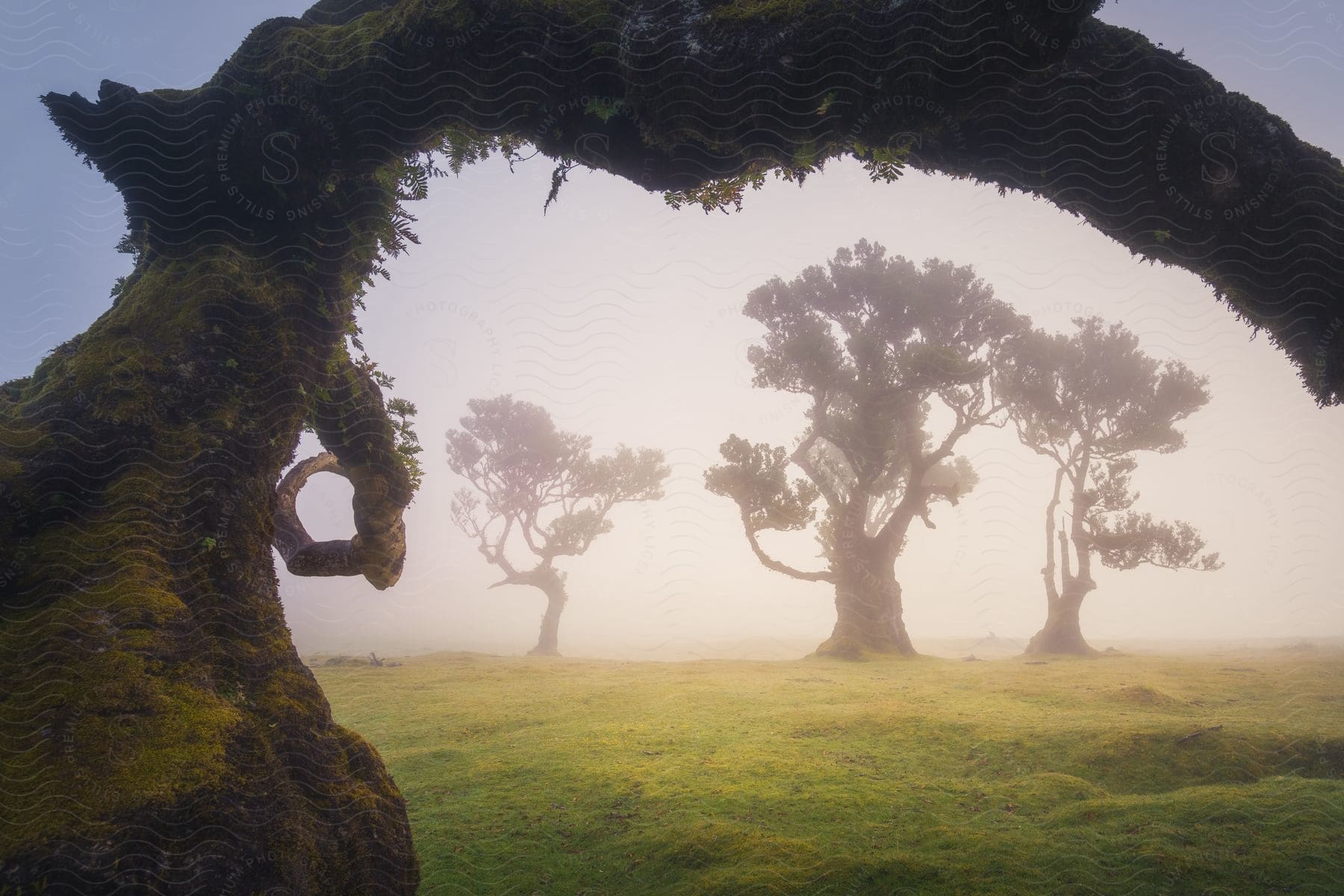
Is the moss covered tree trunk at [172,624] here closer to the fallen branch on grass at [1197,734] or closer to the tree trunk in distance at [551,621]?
the fallen branch on grass at [1197,734]

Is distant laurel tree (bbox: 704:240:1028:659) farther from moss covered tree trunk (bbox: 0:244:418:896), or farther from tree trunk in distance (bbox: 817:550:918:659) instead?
moss covered tree trunk (bbox: 0:244:418:896)

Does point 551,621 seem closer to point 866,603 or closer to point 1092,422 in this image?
point 866,603

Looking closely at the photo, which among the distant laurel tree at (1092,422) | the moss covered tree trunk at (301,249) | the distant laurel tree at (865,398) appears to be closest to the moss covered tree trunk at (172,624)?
the moss covered tree trunk at (301,249)

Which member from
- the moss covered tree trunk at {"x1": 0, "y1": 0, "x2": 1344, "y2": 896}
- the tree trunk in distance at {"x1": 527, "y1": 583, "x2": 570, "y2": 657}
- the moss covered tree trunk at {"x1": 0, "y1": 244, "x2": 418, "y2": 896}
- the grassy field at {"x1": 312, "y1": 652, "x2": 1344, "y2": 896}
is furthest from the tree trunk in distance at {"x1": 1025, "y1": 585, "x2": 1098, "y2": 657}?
the moss covered tree trunk at {"x1": 0, "y1": 244, "x2": 418, "y2": 896}

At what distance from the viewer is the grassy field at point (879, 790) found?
550 cm

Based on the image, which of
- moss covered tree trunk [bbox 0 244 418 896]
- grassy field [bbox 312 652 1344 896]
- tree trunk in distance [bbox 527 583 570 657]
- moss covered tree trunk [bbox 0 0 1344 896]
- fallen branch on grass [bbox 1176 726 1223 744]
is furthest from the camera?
tree trunk in distance [bbox 527 583 570 657]

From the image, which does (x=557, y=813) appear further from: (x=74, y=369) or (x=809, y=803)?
(x=74, y=369)

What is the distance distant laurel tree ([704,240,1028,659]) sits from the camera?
2448 cm

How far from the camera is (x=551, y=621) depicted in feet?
128

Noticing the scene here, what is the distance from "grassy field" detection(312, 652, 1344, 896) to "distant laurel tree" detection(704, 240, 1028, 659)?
10381 millimetres

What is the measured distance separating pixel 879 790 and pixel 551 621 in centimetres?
3397

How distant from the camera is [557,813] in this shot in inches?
290

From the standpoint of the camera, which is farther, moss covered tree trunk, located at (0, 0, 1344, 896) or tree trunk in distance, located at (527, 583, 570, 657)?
tree trunk in distance, located at (527, 583, 570, 657)

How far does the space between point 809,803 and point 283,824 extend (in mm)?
6160
